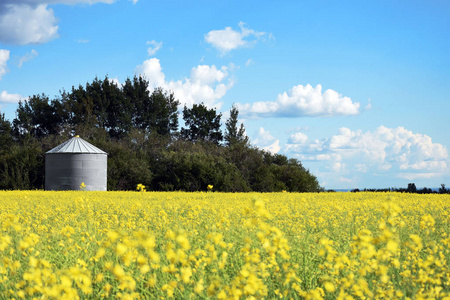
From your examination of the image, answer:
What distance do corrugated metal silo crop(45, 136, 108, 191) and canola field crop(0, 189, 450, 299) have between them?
11460 mm

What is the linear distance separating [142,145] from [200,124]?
10877mm

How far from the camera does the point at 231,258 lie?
17.4ft

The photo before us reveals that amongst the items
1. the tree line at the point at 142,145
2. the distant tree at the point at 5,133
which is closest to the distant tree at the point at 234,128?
the tree line at the point at 142,145

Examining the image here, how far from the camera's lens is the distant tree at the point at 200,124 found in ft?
139

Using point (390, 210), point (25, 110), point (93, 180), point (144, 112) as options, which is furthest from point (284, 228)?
point (25, 110)

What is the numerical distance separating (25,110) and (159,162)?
19.8 m

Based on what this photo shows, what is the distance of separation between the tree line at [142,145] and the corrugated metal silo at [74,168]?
2.54 m

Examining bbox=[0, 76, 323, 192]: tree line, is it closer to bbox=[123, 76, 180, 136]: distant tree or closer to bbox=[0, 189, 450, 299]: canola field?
bbox=[123, 76, 180, 136]: distant tree

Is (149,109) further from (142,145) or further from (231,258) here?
(231,258)

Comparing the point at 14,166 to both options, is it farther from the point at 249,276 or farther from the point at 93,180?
the point at 249,276

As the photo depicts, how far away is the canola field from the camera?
119 inches

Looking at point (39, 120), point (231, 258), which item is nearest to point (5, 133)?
point (39, 120)

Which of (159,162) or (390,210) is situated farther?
(159,162)

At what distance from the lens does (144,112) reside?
40.8 m
